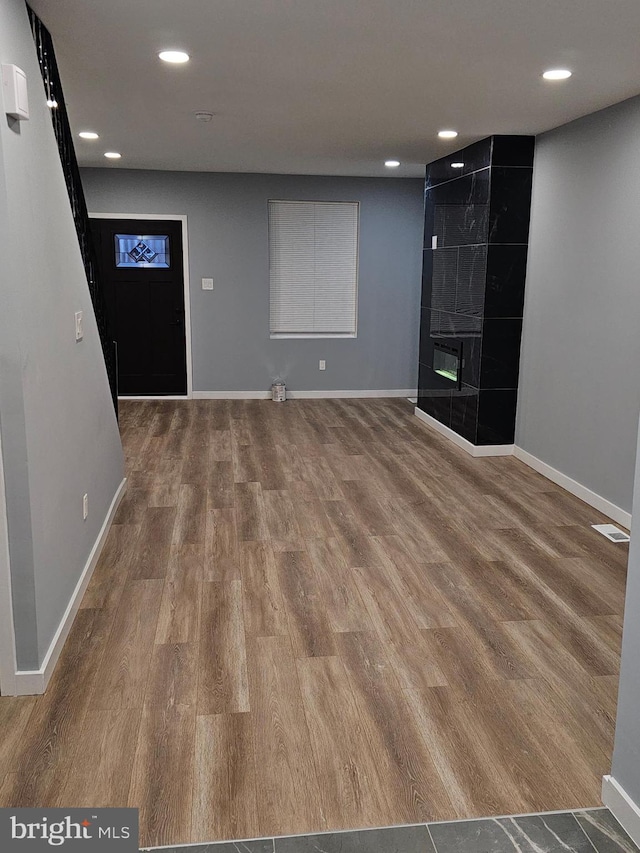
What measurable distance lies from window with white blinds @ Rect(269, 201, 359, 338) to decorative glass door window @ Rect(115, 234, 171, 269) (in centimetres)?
117

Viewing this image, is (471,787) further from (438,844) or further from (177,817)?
(177,817)

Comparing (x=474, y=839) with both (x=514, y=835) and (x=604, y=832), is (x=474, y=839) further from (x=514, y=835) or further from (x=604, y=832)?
(x=604, y=832)

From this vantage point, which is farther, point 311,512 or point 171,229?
point 171,229

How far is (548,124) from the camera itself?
5047 millimetres

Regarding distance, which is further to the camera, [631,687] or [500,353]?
[500,353]

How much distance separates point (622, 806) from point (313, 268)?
6.88m

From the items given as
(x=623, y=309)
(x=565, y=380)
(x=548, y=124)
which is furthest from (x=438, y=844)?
(x=548, y=124)

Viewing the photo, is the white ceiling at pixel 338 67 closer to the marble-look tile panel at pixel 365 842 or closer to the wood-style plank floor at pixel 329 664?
the wood-style plank floor at pixel 329 664

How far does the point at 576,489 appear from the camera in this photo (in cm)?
499

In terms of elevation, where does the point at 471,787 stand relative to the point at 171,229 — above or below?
below

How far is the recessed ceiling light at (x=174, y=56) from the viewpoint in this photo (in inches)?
133

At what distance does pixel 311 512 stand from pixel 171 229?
14.9 feet

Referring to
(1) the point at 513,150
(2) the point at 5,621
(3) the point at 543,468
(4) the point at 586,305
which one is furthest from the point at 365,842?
(1) the point at 513,150

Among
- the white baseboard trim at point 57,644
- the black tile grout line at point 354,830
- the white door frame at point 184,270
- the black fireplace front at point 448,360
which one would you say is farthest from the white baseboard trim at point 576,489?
the white door frame at point 184,270
